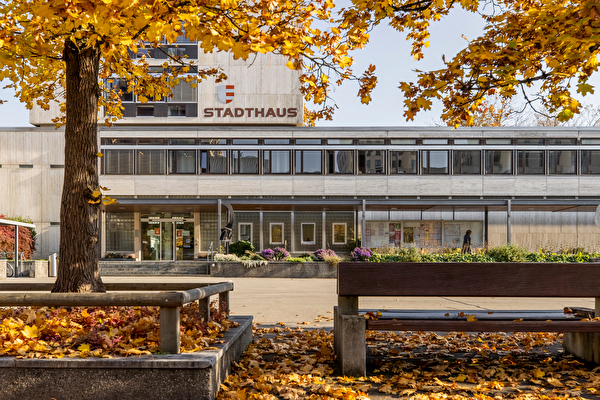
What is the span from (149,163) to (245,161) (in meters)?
5.59

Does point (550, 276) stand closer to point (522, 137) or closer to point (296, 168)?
point (296, 168)

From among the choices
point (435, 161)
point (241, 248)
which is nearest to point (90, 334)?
point (241, 248)

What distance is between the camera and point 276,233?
93.5 feet

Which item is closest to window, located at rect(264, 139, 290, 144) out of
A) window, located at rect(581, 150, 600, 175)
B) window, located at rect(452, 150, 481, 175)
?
window, located at rect(452, 150, 481, 175)

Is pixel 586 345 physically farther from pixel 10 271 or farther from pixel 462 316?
pixel 10 271

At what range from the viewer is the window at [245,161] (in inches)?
1146

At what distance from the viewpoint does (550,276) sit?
460cm

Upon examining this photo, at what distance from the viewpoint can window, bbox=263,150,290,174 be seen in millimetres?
29172

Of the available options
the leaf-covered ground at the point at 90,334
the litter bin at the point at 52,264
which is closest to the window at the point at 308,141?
the litter bin at the point at 52,264

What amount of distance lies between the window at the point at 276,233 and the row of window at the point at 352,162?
314 centimetres

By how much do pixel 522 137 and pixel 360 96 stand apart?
25.4m

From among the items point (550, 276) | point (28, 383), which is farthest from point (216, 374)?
point (550, 276)

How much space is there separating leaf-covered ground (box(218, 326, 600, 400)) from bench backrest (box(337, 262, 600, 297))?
0.77m

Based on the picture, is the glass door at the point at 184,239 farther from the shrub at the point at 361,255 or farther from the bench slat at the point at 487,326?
the bench slat at the point at 487,326
